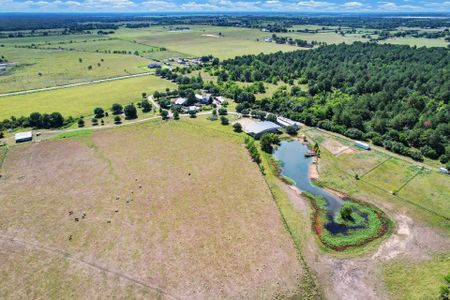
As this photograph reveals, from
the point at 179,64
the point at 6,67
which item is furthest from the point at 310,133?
the point at 6,67

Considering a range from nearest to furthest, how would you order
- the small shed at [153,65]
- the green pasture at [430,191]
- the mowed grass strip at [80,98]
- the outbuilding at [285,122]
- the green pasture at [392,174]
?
the green pasture at [430,191]
the green pasture at [392,174]
the outbuilding at [285,122]
the mowed grass strip at [80,98]
the small shed at [153,65]

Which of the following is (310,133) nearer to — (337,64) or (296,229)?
(296,229)

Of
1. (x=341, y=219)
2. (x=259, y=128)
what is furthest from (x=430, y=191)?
(x=259, y=128)

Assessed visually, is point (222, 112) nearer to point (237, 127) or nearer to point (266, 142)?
point (237, 127)

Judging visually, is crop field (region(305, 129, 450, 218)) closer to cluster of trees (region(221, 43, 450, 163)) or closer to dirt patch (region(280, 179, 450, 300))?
cluster of trees (region(221, 43, 450, 163))

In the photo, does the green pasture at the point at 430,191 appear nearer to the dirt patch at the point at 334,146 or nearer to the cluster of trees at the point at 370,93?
the cluster of trees at the point at 370,93

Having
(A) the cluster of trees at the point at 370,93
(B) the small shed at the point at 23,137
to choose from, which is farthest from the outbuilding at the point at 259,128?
(B) the small shed at the point at 23,137
